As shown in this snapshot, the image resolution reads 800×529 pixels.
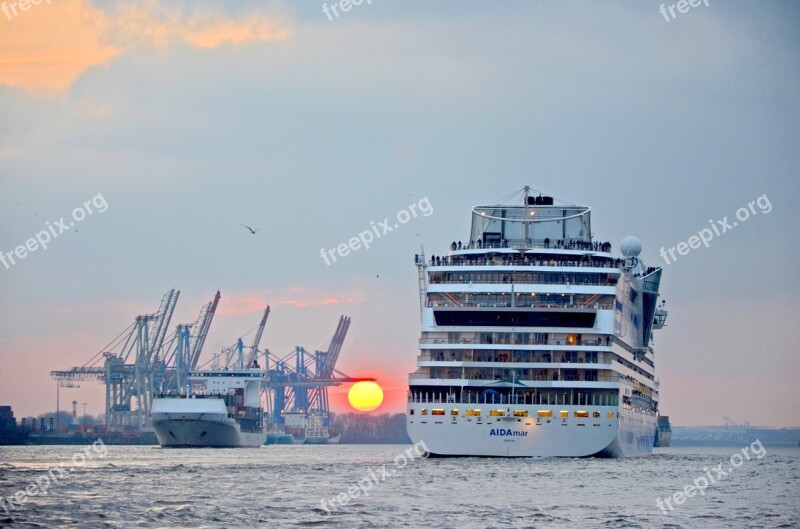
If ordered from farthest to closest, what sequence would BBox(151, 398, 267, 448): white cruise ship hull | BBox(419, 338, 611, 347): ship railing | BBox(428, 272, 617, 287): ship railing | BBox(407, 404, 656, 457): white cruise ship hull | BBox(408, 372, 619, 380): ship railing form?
BBox(151, 398, 267, 448): white cruise ship hull, BBox(428, 272, 617, 287): ship railing, BBox(419, 338, 611, 347): ship railing, BBox(408, 372, 619, 380): ship railing, BBox(407, 404, 656, 457): white cruise ship hull

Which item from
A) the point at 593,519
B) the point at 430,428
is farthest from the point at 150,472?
the point at 593,519

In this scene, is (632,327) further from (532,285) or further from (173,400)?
(173,400)

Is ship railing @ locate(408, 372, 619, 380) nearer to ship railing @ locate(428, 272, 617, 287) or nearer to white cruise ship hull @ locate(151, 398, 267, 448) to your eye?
ship railing @ locate(428, 272, 617, 287)

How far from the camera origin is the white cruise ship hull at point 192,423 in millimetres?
146875

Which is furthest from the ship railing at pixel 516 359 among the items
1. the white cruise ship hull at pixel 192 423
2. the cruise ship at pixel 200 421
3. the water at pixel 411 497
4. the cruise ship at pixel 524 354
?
the cruise ship at pixel 200 421

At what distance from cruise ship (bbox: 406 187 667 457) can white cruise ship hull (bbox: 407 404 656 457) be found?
61 mm

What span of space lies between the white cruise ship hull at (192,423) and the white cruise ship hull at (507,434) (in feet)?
218

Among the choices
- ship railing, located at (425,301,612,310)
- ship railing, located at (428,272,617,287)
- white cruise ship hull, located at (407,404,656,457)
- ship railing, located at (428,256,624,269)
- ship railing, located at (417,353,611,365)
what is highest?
ship railing, located at (428,256,624,269)

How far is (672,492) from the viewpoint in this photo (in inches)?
2483

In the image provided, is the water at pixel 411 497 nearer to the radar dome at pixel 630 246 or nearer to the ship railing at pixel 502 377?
the ship railing at pixel 502 377

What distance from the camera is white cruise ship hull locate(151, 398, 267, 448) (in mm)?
146875

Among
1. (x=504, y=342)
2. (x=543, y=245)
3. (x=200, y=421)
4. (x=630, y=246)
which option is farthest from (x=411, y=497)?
(x=200, y=421)

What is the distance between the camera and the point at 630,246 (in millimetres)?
119812

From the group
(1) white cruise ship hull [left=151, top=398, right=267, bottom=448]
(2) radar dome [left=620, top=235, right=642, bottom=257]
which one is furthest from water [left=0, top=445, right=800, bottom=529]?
(1) white cruise ship hull [left=151, top=398, right=267, bottom=448]
